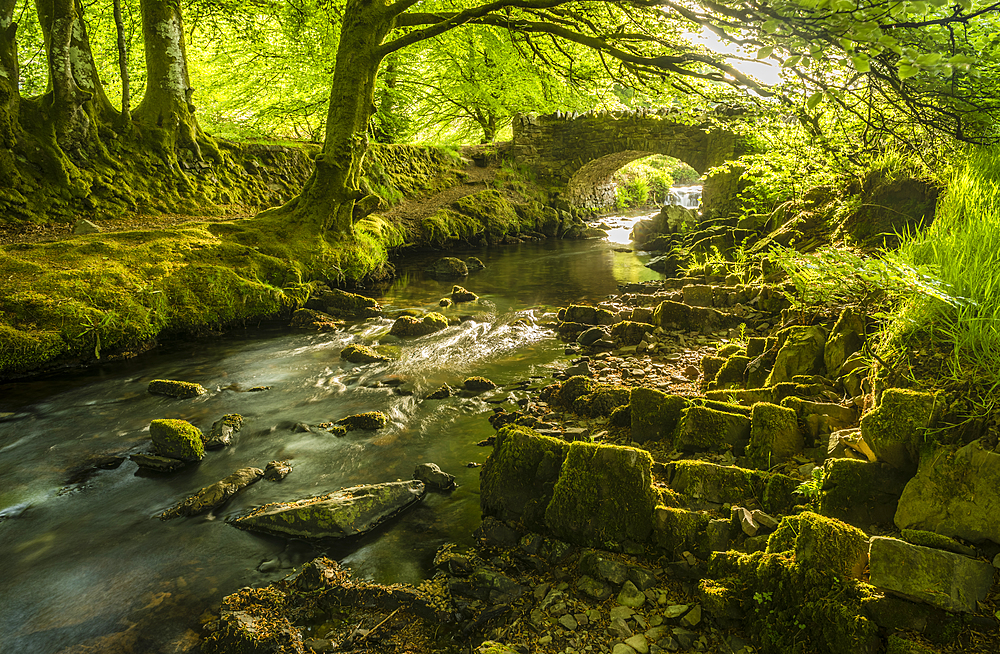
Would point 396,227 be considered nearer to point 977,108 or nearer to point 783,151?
point 783,151

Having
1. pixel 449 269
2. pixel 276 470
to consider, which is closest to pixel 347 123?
pixel 449 269

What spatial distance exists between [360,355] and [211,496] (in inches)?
145

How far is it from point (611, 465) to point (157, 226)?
1104 centimetres

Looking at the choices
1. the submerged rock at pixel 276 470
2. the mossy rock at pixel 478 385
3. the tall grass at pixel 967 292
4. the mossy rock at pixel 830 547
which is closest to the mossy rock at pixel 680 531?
the mossy rock at pixel 830 547

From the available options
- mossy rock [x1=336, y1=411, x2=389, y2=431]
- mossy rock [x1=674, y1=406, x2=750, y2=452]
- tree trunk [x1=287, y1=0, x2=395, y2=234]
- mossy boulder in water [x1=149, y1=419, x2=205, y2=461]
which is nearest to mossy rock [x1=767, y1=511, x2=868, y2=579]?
mossy rock [x1=674, y1=406, x2=750, y2=452]

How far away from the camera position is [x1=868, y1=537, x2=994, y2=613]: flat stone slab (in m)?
2.00

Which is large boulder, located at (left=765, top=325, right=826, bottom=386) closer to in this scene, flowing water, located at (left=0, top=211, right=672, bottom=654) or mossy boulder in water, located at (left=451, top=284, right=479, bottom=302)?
flowing water, located at (left=0, top=211, right=672, bottom=654)

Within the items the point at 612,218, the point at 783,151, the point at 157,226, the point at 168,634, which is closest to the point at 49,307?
the point at 157,226

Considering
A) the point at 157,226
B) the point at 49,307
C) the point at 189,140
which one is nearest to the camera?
the point at 49,307

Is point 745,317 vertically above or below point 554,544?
above

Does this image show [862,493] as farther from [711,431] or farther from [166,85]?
[166,85]

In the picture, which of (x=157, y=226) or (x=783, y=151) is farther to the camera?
(x=157, y=226)

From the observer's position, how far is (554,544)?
3162 millimetres

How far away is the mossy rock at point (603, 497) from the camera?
303cm
